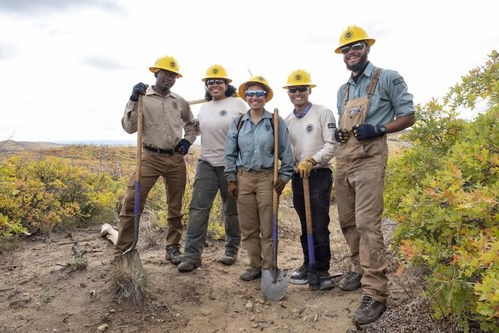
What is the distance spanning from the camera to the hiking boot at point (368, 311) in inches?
142

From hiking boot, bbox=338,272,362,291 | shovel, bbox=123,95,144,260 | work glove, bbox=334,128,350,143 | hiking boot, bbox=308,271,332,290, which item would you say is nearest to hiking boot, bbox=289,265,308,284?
hiking boot, bbox=308,271,332,290

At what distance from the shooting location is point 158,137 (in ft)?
16.7

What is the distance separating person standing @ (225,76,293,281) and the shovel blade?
0.15m

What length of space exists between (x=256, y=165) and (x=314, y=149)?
27.1 inches

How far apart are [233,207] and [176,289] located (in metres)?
1.32

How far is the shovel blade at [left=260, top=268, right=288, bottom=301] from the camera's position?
4438mm

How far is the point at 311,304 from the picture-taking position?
169 inches

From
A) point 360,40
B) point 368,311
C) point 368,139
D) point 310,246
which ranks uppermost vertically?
point 360,40

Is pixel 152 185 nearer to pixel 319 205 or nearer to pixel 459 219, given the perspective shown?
pixel 319 205

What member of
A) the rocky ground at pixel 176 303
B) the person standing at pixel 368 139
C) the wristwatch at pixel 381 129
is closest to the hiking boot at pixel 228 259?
the rocky ground at pixel 176 303

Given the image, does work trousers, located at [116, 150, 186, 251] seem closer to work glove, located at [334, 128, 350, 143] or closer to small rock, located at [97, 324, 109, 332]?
small rock, located at [97, 324, 109, 332]

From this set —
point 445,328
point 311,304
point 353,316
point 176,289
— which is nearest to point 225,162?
point 176,289

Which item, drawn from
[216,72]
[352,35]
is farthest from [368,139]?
[216,72]

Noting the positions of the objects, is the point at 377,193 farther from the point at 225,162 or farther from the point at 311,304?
the point at 225,162
